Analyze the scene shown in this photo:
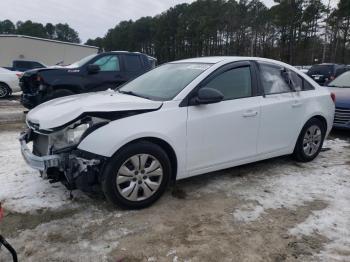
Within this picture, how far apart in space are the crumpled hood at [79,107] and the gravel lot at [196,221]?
93 centimetres

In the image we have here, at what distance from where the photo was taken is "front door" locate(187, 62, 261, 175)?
407 centimetres

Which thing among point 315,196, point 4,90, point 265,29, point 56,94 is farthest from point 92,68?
point 265,29

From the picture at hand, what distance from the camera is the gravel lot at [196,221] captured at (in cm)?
306

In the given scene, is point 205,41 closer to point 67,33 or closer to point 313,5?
point 313,5

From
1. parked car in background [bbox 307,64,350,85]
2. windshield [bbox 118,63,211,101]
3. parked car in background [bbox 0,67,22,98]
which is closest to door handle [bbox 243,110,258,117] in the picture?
windshield [bbox 118,63,211,101]

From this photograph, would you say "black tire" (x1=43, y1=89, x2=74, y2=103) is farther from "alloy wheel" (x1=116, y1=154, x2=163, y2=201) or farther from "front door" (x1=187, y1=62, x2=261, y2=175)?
"alloy wheel" (x1=116, y1=154, x2=163, y2=201)

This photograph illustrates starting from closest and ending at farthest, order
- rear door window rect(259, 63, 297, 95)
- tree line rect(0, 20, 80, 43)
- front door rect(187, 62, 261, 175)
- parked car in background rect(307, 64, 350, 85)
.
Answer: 1. front door rect(187, 62, 261, 175)
2. rear door window rect(259, 63, 297, 95)
3. parked car in background rect(307, 64, 350, 85)
4. tree line rect(0, 20, 80, 43)

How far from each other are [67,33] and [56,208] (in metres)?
120

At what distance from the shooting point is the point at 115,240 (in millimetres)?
3223

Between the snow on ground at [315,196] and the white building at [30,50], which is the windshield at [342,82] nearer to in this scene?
the snow on ground at [315,196]

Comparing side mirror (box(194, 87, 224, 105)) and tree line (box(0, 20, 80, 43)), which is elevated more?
tree line (box(0, 20, 80, 43))

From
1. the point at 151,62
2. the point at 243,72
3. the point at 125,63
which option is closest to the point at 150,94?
the point at 243,72

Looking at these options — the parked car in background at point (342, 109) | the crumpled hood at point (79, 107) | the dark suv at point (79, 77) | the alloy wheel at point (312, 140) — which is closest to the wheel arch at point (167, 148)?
the crumpled hood at point (79, 107)

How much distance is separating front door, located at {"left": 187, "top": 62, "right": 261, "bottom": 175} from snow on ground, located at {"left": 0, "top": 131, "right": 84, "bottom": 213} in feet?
5.16
